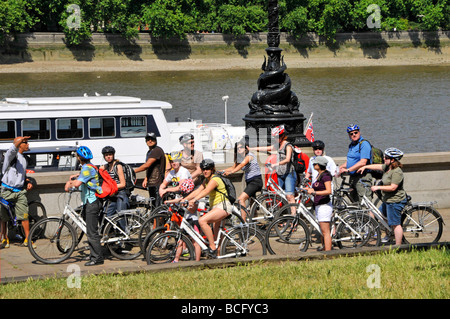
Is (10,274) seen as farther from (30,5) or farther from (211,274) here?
(30,5)

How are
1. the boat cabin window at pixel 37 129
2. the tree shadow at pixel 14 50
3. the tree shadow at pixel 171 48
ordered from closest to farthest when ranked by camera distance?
the boat cabin window at pixel 37 129 < the tree shadow at pixel 14 50 < the tree shadow at pixel 171 48

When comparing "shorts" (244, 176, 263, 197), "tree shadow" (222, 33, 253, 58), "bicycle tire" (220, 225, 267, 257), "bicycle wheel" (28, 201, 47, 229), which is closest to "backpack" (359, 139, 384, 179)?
"shorts" (244, 176, 263, 197)

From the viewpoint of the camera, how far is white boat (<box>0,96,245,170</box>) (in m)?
23.7

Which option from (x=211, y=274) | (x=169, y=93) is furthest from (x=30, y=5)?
(x=211, y=274)

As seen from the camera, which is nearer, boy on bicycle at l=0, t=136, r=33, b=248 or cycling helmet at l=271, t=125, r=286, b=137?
boy on bicycle at l=0, t=136, r=33, b=248

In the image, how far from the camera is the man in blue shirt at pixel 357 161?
522 inches

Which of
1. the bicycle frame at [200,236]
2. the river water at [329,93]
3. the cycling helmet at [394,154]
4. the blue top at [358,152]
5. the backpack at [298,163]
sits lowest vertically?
the river water at [329,93]

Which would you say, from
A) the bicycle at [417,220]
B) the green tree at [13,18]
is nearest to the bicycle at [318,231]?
the bicycle at [417,220]

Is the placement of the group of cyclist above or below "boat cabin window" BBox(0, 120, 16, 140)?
above

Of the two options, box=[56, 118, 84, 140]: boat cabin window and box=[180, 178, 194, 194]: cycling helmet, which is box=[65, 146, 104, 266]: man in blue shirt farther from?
box=[56, 118, 84, 140]: boat cabin window

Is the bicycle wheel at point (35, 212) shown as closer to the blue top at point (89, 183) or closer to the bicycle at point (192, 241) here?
the blue top at point (89, 183)

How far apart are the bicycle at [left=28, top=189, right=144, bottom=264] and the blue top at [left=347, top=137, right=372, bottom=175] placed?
3459 mm

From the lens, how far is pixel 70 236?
12.2 metres
